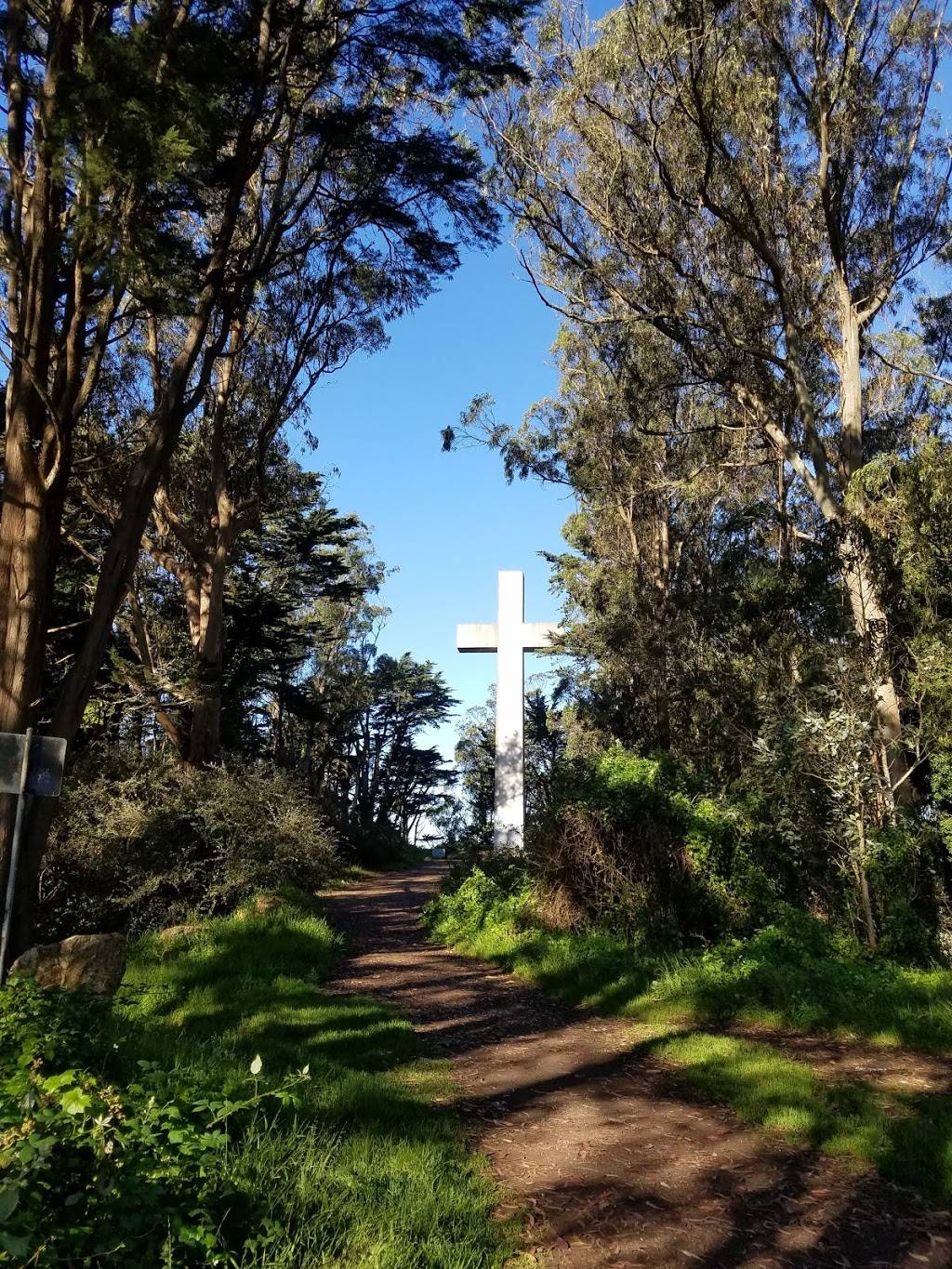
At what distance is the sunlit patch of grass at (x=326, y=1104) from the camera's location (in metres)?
2.94

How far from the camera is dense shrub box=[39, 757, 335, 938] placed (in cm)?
1048

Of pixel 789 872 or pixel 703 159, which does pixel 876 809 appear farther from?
pixel 703 159

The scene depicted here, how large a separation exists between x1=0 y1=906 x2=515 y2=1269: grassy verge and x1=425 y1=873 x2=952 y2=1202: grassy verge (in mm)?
1859

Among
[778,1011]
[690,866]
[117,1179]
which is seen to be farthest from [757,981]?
[117,1179]

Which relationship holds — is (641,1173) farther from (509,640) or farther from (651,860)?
(509,640)

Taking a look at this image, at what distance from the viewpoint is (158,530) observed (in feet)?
49.2

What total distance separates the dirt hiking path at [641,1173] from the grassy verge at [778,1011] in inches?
8.5

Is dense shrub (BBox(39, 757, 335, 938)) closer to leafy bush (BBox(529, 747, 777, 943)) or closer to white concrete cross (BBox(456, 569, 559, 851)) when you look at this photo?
leafy bush (BBox(529, 747, 777, 943))

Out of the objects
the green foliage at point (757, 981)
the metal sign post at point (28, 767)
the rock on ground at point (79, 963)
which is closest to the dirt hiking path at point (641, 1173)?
the green foliage at point (757, 981)

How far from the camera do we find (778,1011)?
673 cm

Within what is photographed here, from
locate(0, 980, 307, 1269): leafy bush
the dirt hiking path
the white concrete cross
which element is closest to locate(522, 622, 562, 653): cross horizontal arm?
the white concrete cross

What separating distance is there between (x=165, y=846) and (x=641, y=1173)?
8.55 meters

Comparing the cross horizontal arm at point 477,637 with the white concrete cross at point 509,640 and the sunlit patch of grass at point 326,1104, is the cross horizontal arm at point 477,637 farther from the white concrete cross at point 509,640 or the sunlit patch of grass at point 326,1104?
the sunlit patch of grass at point 326,1104

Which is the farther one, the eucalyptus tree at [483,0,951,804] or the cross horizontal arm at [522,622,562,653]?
the cross horizontal arm at [522,622,562,653]
